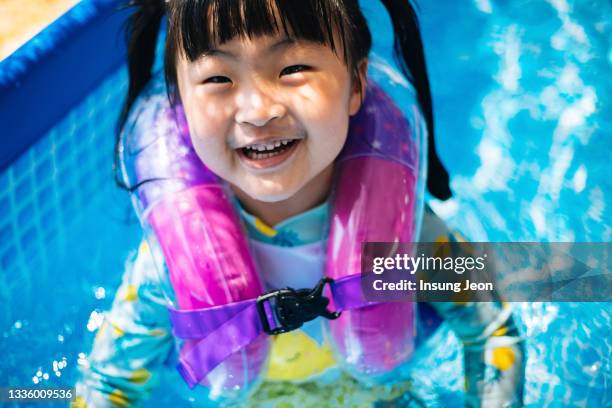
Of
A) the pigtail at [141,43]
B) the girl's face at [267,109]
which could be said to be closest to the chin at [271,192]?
the girl's face at [267,109]

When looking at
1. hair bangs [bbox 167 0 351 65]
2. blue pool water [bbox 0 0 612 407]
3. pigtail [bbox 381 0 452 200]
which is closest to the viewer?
hair bangs [bbox 167 0 351 65]

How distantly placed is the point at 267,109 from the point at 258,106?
2 centimetres

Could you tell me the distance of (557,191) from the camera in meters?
2.16

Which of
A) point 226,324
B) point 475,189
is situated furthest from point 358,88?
point 475,189

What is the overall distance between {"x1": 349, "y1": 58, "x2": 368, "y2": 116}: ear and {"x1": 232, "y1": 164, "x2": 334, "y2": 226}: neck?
15 centimetres

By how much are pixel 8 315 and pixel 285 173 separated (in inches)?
36.9

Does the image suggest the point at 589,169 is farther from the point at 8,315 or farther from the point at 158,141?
the point at 8,315

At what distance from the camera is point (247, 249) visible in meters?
1.55

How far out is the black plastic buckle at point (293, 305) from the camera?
148 cm

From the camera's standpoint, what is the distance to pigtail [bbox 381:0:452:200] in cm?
160

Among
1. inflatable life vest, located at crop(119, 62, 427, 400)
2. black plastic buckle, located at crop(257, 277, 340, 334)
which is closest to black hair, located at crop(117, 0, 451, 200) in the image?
inflatable life vest, located at crop(119, 62, 427, 400)

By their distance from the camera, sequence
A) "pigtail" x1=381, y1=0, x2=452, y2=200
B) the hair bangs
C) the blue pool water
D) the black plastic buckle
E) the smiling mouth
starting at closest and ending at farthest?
1. the hair bangs
2. the smiling mouth
3. the black plastic buckle
4. "pigtail" x1=381, y1=0, x2=452, y2=200
5. the blue pool water

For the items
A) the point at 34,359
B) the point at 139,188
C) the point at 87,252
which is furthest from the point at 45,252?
the point at 139,188

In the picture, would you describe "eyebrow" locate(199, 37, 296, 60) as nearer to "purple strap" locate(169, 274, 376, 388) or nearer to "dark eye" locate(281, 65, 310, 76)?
"dark eye" locate(281, 65, 310, 76)
